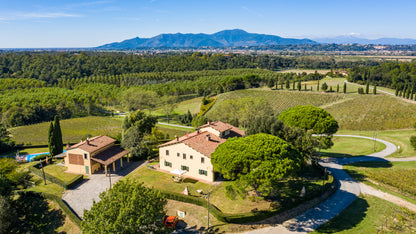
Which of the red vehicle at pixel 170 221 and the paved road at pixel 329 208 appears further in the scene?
the paved road at pixel 329 208

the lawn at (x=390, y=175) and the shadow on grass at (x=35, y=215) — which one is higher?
the lawn at (x=390, y=175)

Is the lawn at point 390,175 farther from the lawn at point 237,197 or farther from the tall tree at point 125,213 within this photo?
the tall tree at point 125,213

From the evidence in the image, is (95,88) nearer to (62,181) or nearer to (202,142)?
(62,181)

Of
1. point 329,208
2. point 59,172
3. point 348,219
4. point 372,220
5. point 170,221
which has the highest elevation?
point 170,221

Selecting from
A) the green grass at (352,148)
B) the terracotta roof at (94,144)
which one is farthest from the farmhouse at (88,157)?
the green grass at (352,148)

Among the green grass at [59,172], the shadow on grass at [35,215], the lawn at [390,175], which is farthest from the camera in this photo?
the green grass at [59,172]

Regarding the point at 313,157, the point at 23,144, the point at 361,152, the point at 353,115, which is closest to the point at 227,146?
the point at 313,157

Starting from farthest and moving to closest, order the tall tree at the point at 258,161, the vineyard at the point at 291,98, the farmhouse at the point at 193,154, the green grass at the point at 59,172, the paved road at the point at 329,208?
the vineyard at the point at 291,98 < the green grass at the point at 59,172 < the farmhouse at the point at 193,154 < the tall tree at the point at 258,161 < the paved road at the point at 329,208

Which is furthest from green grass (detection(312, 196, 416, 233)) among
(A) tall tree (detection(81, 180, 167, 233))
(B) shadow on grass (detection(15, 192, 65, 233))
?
(B) shadow on grass (detection(15, 192, 65, 233))

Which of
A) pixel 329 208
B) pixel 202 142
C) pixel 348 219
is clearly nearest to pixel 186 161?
pixel 202 142
